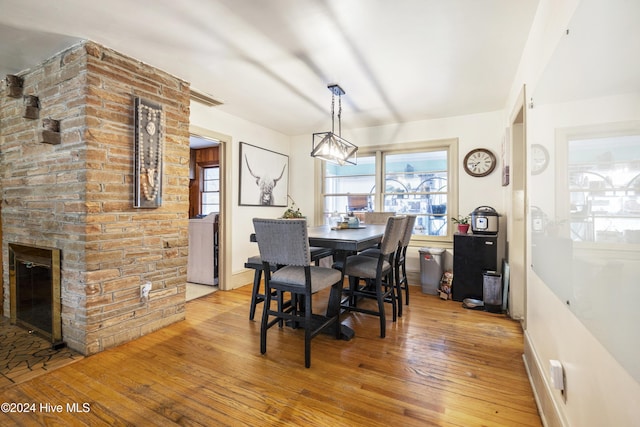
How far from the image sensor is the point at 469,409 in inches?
66.6

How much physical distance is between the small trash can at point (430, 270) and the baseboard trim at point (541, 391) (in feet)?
5.76

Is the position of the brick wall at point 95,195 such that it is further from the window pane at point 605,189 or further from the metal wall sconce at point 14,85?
the window pane at point 605,189

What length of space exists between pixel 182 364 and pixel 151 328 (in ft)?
2.50

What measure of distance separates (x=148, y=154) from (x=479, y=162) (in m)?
3.91

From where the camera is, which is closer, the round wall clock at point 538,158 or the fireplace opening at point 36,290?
the round wall clock at point 538,158

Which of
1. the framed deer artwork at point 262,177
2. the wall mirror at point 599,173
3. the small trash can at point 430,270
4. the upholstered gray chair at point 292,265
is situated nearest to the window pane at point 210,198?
the framed deer artwork at point 262,177

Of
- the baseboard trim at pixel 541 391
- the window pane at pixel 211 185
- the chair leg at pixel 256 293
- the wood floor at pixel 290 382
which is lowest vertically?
the wood floor at pixel 290 382

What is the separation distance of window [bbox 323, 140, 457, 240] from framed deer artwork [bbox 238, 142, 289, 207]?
0.74m

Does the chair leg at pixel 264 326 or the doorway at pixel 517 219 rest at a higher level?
the doorway at pixel 517 219

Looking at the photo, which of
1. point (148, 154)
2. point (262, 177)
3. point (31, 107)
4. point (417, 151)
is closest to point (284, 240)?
point (148, 154)

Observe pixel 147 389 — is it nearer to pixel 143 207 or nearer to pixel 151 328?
pixel 151 328

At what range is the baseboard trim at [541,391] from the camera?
142 cm

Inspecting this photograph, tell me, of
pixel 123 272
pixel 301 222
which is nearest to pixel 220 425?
pixel 301 222

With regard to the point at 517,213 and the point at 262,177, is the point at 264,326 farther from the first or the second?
the point at 262,177
